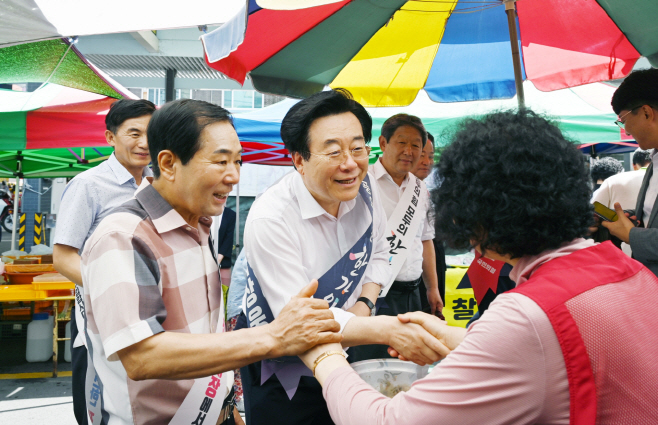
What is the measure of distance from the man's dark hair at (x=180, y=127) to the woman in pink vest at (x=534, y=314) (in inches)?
31.6

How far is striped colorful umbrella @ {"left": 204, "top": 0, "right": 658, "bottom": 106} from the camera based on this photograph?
2926mm

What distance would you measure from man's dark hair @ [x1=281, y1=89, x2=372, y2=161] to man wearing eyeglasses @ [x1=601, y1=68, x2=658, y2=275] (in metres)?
1.66

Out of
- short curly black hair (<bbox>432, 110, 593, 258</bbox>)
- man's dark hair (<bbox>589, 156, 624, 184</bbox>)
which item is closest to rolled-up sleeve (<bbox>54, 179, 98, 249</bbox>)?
short curly black hair (<bbox>432, 110, 593, 258</bbox>)

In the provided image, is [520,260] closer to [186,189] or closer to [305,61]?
[186,189]

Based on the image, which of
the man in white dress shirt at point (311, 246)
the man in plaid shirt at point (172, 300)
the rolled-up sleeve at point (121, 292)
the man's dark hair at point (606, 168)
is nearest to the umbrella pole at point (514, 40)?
the man in white dress shirt at point (311, 246)

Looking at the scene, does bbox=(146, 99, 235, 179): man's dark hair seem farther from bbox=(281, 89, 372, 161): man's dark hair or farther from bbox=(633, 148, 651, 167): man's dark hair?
bbox=(633, 148, 651, 167): man's dark hair

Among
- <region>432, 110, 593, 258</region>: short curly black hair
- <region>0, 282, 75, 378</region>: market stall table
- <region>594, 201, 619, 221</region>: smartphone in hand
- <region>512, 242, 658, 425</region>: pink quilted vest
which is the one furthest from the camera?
<region>0, 282, 75, 378</region>: market stall table

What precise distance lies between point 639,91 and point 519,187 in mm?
2146

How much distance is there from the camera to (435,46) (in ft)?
12.6

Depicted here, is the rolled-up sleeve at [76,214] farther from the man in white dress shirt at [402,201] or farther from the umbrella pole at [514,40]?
the umbrella pole at [514,40]

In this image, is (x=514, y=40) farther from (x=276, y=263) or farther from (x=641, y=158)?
(x=641, y=158)

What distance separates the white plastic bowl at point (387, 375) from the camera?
1603mm

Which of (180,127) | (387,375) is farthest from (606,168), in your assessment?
(180,127)

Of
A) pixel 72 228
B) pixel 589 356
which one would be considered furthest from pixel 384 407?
pixel 72 228
